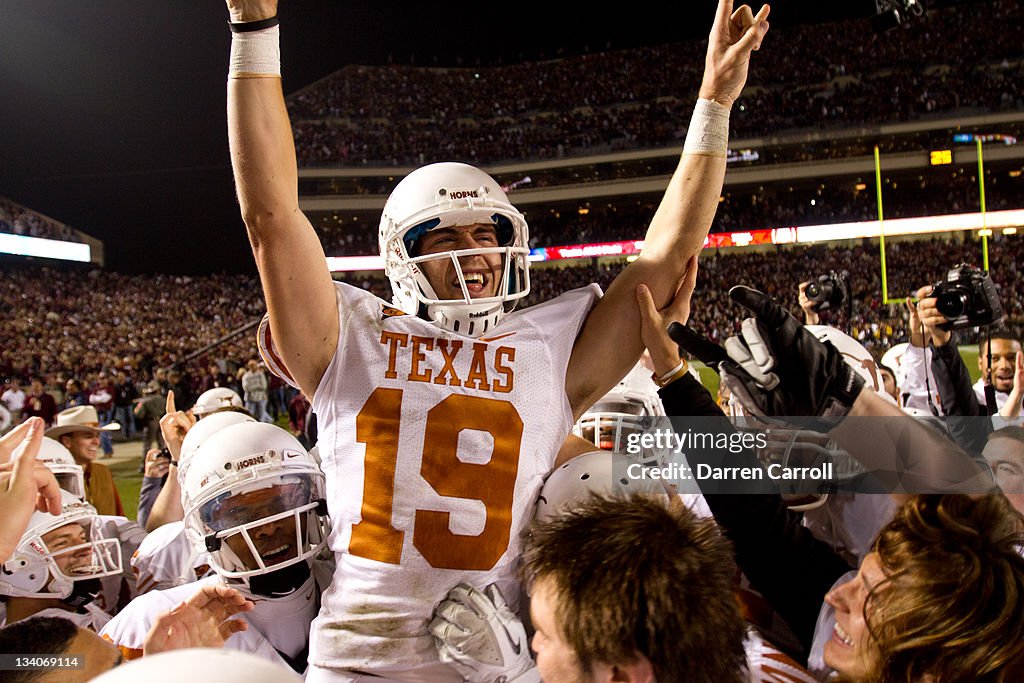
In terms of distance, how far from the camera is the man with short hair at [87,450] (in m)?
2.91

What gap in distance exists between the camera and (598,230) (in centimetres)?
1168

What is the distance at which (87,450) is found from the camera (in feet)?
9.57

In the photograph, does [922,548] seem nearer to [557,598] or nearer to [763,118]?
[557,598]

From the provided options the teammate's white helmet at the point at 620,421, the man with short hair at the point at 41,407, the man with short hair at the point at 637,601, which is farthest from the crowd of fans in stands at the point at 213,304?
the man with short hair at the point at 637,601

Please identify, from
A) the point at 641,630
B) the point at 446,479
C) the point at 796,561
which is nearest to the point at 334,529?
the point at 446,479

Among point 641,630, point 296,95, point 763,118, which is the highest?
point 296,95

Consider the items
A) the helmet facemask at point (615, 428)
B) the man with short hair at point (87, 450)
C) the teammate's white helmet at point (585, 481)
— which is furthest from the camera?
the man with short hair at point (87, 450)

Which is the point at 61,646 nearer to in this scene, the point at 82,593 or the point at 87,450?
the point at 82,593

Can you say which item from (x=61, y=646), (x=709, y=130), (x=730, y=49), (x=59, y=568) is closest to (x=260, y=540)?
(x=61, y=646)

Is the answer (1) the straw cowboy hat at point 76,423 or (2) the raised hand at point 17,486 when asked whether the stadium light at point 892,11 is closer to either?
(2) the raised hand at point 17,486

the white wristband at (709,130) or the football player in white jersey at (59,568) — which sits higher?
the white wristband at (709,130)

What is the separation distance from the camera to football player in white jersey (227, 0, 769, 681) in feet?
3.70

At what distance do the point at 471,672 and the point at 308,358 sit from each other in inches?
22.1

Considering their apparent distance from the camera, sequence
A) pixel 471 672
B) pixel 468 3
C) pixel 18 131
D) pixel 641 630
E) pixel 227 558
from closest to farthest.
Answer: pixel 641 630
pixel 471 672
pixel 227 558
pixel 468 3
pixel 18 131
